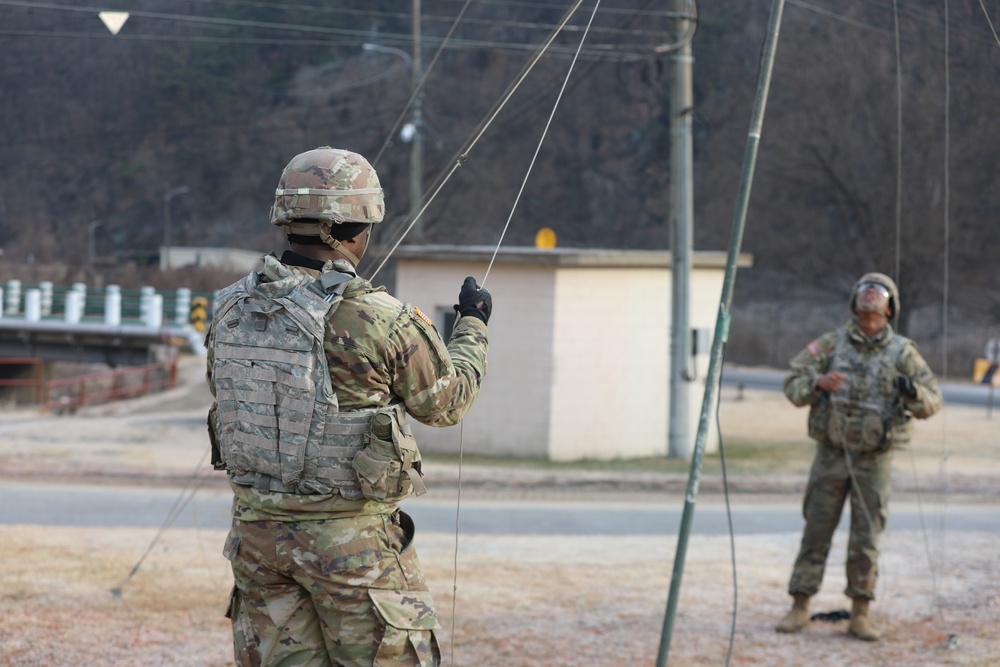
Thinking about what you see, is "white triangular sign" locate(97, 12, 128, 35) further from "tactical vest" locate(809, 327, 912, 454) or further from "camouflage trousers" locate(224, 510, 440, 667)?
"camouflage trousers" locate(224, 510, 440, 667)

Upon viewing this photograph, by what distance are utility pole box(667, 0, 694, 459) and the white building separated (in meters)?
0.48

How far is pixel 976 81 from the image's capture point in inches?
464

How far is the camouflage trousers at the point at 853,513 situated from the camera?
6.56 m

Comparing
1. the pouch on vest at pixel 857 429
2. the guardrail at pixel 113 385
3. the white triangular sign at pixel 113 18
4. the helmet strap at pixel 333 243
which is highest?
the white triangular sign at pixel 113 18

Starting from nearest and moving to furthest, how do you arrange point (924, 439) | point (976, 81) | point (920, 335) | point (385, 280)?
1. point (976, 81)
2. point (924, 439)
3. point (385, 280)
4. point (920, 335)

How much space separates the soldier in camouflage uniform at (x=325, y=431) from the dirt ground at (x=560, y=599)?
2.66ft

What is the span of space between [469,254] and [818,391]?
10.5 metres

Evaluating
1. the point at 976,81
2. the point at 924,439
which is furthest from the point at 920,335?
the point at 976,81

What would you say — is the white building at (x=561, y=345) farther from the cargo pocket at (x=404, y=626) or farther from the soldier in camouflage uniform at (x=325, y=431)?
the cargo pocket at (x=404, y=626)

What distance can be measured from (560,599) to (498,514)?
4.63m

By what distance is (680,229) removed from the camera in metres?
16.5

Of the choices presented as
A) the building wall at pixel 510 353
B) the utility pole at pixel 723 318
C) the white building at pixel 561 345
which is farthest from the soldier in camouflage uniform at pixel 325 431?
the building wall at pixel 510 353

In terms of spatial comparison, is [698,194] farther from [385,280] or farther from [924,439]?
[924,439]

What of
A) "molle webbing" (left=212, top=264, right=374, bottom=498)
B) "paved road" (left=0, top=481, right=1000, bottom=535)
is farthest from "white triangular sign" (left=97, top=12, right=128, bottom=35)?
"molle webbing" (left=212, top=264, right=374, bottom=498)
